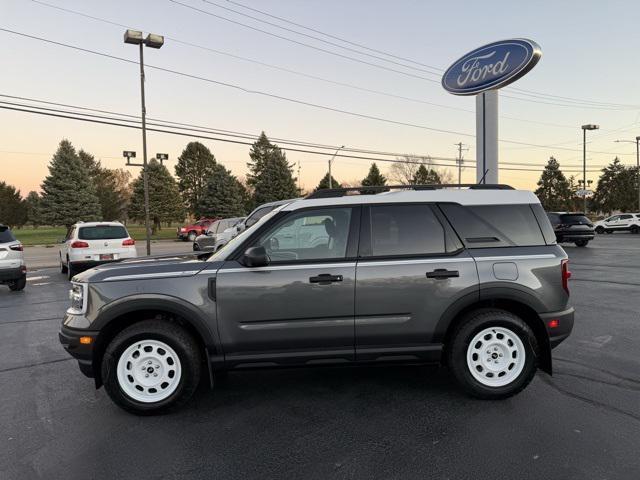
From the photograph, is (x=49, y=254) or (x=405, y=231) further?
(x=49, y=254)

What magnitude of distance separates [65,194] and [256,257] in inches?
1944

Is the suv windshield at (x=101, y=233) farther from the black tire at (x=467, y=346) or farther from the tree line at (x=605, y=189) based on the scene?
the tree line at (x=605, y=189)

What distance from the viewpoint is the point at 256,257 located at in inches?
149

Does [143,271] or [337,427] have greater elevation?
[143,271]

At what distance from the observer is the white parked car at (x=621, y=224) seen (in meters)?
37.2

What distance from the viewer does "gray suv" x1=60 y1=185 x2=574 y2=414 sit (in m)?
3.86

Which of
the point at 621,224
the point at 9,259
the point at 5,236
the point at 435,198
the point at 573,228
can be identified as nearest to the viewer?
the point at 435,198

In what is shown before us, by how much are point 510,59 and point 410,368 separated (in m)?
14.1

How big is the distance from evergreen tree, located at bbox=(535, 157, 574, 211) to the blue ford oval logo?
6667cm

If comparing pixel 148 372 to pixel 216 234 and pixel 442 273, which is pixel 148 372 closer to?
pixel 442 273

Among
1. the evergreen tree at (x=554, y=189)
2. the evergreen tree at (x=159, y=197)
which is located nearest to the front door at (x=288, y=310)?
the evergreen tree at (x=159, y=197)

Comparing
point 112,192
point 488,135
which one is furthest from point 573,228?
point 112,192

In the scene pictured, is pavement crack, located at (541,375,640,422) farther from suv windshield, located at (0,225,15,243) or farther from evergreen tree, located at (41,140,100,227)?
evergreen tree, located at (41,140,100,227)

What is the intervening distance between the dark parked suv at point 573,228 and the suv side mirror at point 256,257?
72.2ft
